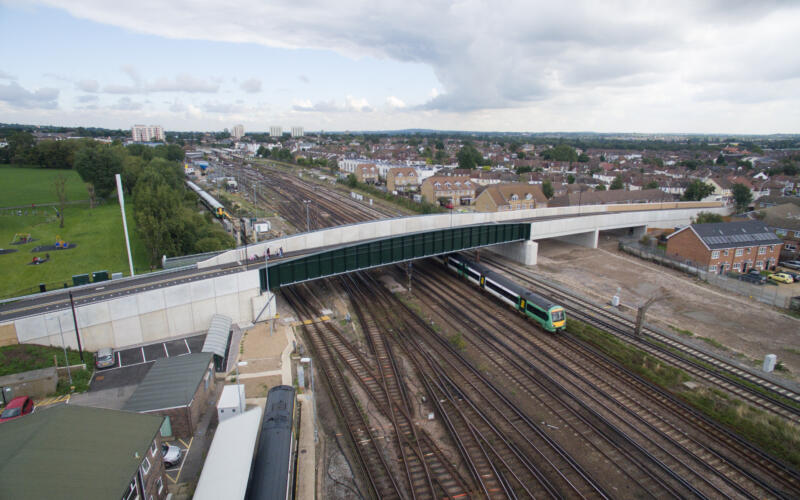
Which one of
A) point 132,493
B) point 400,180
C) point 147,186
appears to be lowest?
point 132,493

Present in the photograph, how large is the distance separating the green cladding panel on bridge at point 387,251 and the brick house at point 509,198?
1016 inches

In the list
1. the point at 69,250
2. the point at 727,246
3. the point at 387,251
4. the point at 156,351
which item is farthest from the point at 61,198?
the point at 727,246

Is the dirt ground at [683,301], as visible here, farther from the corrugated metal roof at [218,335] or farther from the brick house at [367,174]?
the brick house at [367,174]

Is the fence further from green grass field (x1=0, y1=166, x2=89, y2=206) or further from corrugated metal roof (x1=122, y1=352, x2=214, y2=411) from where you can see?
green grass field (x1=0, y1=166, x2=89, y2=206)

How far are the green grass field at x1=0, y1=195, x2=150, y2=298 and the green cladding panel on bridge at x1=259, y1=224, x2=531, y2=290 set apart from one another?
21.4 m

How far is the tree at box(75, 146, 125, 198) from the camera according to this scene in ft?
241

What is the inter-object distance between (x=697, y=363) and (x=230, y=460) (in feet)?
92.3

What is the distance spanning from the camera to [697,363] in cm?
2650

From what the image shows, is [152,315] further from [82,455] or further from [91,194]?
[91,194]

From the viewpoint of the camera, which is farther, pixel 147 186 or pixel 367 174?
pixel 367 174

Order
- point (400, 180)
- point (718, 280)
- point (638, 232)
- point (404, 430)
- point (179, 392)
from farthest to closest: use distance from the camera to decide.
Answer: point (400, 180), point (638, 232), point (718, 280), point (404, 430), point (179, 392)

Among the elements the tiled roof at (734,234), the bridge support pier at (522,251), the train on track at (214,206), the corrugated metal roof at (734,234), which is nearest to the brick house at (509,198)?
the bridge support pier at (522,251)

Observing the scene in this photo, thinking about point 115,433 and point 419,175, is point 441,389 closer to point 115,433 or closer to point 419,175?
point 115,433

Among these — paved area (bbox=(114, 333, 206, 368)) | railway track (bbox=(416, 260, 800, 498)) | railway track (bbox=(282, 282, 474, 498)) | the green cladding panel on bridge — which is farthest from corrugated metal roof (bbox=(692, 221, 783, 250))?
paved area (bbox=(114, 333, 206, 368))
